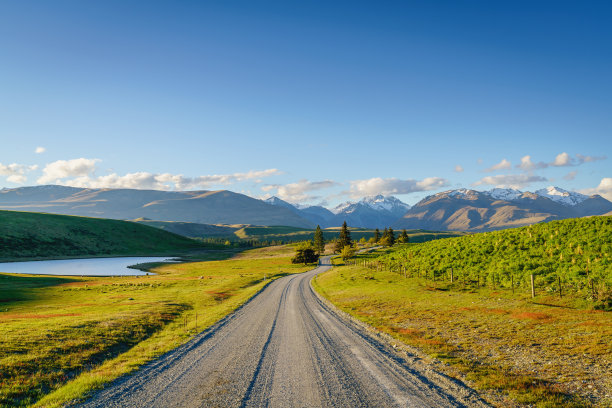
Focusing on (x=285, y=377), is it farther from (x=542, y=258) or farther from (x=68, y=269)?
(x=68, y=269)

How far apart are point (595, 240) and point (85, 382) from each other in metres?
42.7

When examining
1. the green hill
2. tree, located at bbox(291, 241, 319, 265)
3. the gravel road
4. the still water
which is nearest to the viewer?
the gravel road

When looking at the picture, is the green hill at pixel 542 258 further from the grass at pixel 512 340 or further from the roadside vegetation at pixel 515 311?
the grass at pixel 512 340

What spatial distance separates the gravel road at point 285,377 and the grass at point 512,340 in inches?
73.1

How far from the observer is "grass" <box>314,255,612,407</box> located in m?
10.5

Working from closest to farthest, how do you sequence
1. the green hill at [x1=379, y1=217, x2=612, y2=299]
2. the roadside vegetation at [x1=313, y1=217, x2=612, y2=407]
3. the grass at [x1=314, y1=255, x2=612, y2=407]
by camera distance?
the grass at [x1=314, y1=255, x2=612, y2=407]
the roadside vegetation at [x1=313, y1=217, x2=612, y2=407]
the green hill at [x1=379, y1=217, x2=612, y2=299]

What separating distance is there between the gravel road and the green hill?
59.9ft

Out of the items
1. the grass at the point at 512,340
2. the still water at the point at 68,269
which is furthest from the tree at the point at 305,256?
the grass at the point at 512,340

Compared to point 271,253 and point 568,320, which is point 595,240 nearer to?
point 568,320

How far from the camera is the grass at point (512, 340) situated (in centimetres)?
1051

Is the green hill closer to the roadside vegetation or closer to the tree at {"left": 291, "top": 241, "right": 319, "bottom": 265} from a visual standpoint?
the roadside vegetation

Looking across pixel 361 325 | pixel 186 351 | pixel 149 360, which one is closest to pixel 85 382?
pixel 149 360

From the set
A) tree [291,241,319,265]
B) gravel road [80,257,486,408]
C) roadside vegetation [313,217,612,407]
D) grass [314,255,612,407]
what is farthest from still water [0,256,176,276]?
grass [314,255,612,407]

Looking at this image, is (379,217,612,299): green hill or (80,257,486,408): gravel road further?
(379,217,612,299): green hill
